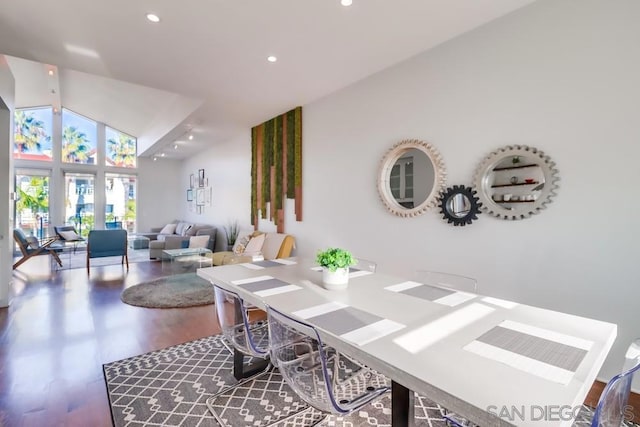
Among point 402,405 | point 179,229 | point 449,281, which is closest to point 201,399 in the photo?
point 402,405

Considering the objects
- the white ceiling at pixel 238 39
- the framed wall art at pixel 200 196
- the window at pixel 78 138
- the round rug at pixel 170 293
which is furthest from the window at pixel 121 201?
the white ceiling at pixel 238 39

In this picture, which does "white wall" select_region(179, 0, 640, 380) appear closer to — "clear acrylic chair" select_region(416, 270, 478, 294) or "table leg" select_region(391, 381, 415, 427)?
"clear acrylic chair" select_region(416, 270, 478, 294)

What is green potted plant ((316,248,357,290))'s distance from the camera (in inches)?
74.1

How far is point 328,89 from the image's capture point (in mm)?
3957

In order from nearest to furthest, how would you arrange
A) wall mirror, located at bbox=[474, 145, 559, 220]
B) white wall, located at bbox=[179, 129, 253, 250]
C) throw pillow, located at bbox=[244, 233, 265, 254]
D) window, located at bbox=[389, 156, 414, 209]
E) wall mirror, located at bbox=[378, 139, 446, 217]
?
wall mirror, located at bbox=[474, 145, 559, 220] → wall mirror, located at bbox=[378, 139, 446, 217] → window, located at bbox=[389, 156, 414, 209] → throw pillow, located at bbox=[244, 233, 265, 254] → white wall, located at bbox=[179, 129, 253, 250]

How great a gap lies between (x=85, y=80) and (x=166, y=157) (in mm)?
3163

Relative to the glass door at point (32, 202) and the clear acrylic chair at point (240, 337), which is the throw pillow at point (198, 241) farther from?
the glass door at point (32, 202)

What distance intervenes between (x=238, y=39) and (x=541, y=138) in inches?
104

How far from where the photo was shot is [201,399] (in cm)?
202

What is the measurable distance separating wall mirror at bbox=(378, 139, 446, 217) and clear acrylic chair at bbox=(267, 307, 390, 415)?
1.89m

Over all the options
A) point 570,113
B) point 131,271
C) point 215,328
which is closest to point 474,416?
point 570,113

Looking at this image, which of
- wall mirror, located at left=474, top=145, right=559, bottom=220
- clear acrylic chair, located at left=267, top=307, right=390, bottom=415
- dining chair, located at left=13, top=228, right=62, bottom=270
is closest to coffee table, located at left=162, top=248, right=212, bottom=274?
dining chair, located at left=13, top=228, right=62, bottom=270

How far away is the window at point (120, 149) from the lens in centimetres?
894

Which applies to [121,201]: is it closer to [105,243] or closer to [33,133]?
[33,133]
